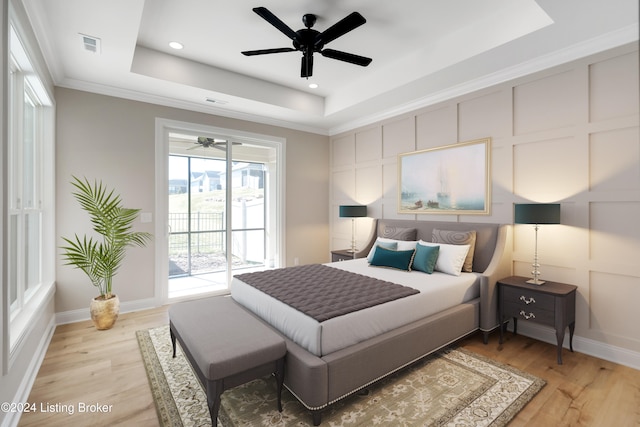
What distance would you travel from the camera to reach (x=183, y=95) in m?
4.10

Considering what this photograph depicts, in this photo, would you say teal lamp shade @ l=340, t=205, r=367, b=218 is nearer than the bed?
No

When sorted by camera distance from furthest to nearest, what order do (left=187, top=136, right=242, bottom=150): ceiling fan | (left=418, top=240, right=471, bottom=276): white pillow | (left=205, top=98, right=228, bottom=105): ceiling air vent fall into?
(left=187, top=136, right=242, bottom=150): ceiling fan
(left=205, top=98, right=228, bottom=105): ceiling air vent
(left=418, top=240, right=471, bottom=276): white pillow

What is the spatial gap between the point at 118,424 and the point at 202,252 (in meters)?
2.88

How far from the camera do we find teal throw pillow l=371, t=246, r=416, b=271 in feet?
11.7

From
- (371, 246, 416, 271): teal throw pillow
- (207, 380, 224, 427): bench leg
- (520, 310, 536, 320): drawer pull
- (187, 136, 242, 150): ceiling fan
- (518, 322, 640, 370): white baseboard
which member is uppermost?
(187, 136, 242, 150): ceiling fan

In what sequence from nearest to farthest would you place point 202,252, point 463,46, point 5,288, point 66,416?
point 5,288 → point 66,416 → point 463,46 → point 202,252

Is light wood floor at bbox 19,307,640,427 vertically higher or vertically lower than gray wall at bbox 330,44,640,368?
lower

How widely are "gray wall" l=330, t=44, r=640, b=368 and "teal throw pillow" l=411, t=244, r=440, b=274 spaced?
699 millimetres

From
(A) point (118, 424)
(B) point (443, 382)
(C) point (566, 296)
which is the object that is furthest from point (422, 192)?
(A) point (118, 424)

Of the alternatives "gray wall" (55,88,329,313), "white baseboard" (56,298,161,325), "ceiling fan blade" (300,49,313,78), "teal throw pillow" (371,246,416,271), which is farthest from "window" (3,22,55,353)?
"teal throw pillow" (371,246,416,271)

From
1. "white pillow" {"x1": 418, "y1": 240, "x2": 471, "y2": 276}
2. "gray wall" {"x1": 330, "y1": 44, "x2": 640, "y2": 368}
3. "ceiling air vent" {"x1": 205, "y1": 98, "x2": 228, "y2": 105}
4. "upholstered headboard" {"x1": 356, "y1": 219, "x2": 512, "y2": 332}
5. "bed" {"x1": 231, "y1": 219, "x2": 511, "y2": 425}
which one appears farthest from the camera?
"ceiling air vent" {"x1": 205, "y1": 98, "x2": 228, "y2": 105}

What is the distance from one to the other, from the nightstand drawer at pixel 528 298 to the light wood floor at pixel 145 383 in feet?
1.44

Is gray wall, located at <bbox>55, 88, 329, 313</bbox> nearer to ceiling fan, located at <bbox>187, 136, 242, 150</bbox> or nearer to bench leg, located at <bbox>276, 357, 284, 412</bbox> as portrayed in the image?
ceiling fan, located at <bbox>187, 136, 242, 150</bbox>

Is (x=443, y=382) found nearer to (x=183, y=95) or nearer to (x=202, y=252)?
(x=202, y=252)
